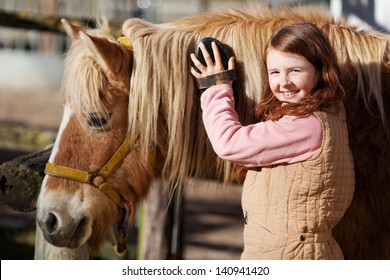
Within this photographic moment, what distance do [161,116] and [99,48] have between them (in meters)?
0.40

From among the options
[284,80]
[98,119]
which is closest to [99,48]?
[98,119]

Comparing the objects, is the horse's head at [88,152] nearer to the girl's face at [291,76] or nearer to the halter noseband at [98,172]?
the halter noseband at [98,172]

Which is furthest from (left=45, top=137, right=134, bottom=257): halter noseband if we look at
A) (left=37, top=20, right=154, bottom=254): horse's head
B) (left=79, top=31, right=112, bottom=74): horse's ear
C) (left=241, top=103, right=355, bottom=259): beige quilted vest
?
(left=241, top=103, right=355, bottom=259): beige quilted vest

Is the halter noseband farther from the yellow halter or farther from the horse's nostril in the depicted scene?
the horse's nostril

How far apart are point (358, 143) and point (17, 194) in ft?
5.15

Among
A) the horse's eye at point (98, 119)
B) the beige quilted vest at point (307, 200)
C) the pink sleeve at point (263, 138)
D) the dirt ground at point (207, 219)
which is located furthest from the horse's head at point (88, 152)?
the dirt ground at point (207, 219)

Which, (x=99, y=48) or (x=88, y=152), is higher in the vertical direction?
(x=99, y=48)

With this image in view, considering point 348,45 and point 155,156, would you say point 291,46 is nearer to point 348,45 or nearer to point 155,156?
point 348,45

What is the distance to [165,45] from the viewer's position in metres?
3.02

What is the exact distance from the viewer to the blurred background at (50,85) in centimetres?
605

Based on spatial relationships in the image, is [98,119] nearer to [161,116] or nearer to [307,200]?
[161,116]

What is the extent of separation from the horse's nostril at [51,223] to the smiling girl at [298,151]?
0.82m

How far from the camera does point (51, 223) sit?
10.0ft

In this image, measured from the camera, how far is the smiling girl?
103 inches
